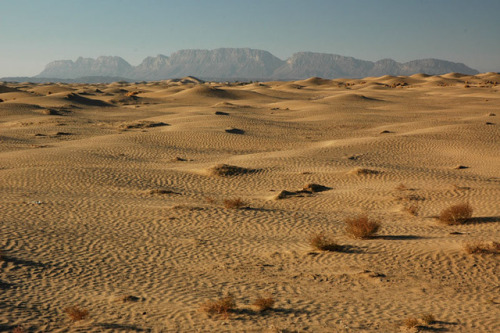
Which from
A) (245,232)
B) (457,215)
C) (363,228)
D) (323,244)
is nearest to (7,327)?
(323,244)

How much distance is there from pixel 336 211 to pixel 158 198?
616cm

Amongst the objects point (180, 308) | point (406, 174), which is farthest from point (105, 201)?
point (406, 174)

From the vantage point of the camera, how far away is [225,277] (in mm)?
9883

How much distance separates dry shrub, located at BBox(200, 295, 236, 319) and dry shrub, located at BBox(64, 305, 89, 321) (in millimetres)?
1864

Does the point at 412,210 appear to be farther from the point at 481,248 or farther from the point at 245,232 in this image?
the point at 245,232

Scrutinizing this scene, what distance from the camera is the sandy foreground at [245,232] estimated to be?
8.11m

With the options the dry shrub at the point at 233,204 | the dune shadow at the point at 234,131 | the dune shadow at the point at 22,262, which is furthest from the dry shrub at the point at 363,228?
the dune shadow at the point at 234,131

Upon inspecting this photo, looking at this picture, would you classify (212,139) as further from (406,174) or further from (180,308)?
(180,308)

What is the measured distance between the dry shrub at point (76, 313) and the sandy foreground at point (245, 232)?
9cm

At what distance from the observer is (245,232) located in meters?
13.3

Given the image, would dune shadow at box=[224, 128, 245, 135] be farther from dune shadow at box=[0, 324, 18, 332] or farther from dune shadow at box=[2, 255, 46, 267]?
dune shadow at box=[0, 324, 18, 332]

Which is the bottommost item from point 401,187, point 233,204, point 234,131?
point 233,204

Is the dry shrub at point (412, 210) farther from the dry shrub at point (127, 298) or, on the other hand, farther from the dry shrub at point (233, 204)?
the dry shrub at point (127, 298)

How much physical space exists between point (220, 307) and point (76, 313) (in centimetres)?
227
